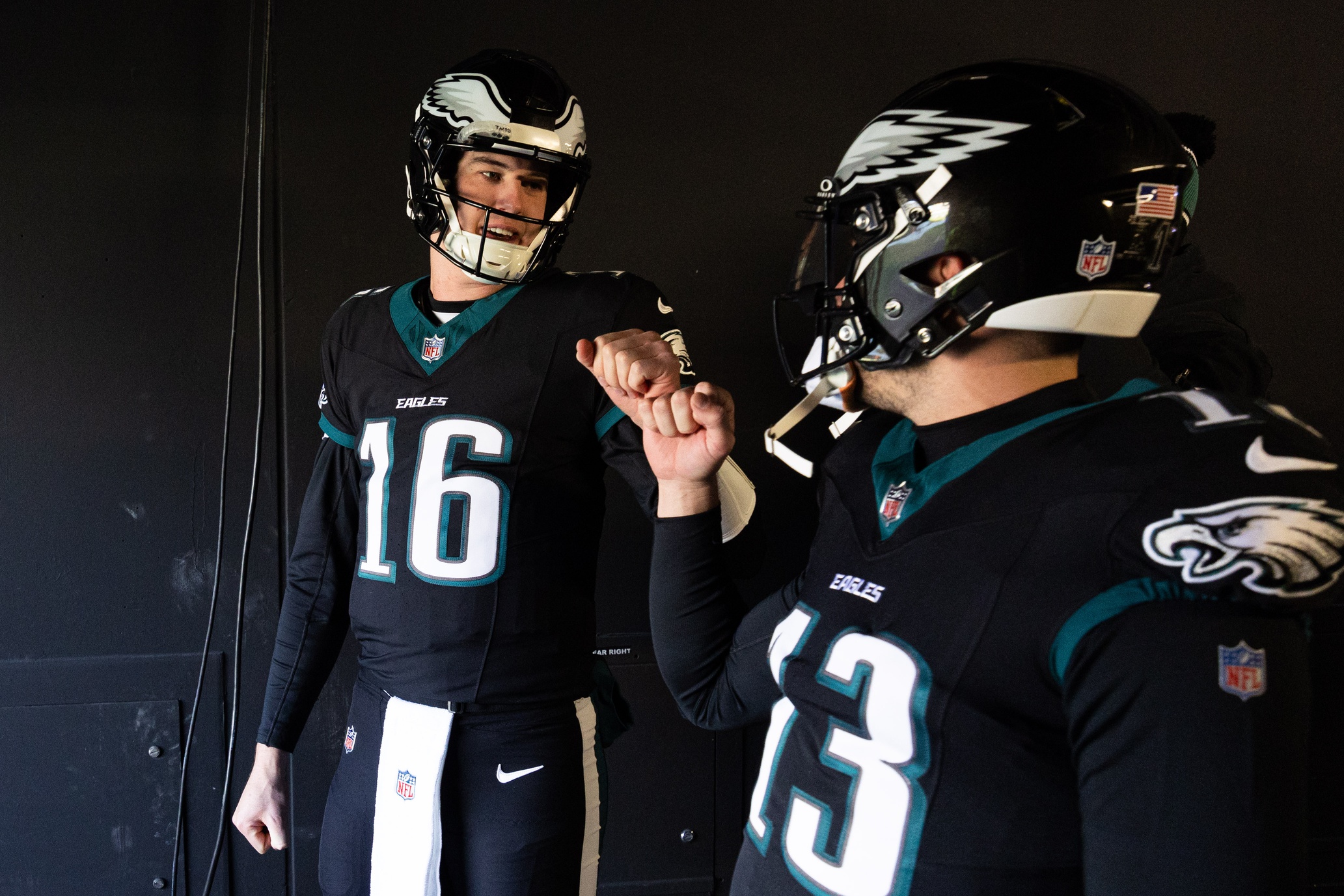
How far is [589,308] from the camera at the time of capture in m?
1.43

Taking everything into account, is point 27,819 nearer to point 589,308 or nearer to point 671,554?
point 589,308

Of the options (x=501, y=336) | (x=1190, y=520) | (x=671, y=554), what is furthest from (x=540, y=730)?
(x=1190, y=520)

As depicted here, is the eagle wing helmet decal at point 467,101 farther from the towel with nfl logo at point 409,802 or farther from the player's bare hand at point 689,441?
the towel with nfl logo at point 409,802

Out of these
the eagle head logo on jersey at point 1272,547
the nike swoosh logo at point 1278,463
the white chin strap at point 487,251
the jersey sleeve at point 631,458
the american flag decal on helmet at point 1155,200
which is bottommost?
the jersey sleeve at point 631,458

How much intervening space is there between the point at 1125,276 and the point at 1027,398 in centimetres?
14

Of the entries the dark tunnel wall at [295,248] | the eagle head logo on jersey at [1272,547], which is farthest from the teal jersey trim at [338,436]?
the eagle head logo on jersey at [1272,547]

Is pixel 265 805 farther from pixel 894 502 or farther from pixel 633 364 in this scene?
pixel 894 502

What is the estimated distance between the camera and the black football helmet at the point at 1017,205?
0.78 meters

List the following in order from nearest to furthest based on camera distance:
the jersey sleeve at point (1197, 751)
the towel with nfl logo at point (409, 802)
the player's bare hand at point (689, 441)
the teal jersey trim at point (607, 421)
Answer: the jersey sleeve at point (1197, 751) → the player's bare hand at point (689, 441) → the towel with nfl logo at point (409, 802) → the teal jersey trim at point (607, 421)

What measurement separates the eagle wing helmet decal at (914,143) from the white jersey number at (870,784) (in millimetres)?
419

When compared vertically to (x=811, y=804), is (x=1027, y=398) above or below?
above

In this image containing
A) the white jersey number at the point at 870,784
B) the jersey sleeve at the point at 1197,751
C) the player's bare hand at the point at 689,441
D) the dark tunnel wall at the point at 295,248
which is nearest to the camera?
the jersey sleeve at the point at 1197,751

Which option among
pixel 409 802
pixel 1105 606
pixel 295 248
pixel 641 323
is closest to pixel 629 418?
pixel 641 323

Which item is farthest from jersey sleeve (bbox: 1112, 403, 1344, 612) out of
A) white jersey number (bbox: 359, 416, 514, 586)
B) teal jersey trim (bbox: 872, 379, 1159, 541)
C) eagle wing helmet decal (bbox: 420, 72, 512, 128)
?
eagle wing helmet decal (bbox: 420, 72, 512, 128)
